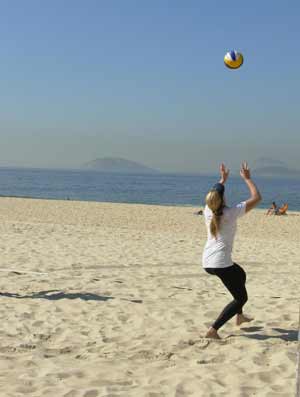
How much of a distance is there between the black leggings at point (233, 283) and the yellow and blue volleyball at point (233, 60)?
426 centimetres

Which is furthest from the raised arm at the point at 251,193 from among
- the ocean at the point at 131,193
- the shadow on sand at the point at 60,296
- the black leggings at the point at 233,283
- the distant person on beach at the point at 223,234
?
the ocean at the point at 131,193

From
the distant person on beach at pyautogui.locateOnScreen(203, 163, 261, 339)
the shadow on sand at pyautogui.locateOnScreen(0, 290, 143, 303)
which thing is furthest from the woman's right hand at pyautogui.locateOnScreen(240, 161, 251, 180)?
the shadow on sand at pyautogui.locateOnScreen(0, 290, 143, 303)

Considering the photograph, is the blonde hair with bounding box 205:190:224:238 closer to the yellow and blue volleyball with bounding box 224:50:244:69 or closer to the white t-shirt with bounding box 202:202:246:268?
the white t-shirt with bounding box 202:202:246:268

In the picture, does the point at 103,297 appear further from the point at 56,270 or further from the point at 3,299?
the point at 56,270

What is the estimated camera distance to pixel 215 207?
492 centimetres

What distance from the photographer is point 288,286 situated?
26.7ft

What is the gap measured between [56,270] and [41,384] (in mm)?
4862

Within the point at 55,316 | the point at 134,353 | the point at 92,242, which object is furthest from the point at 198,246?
the point at 134,353

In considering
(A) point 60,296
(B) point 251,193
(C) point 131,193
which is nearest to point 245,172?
(B) point 251,193

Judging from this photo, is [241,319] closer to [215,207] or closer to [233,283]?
[233,283]

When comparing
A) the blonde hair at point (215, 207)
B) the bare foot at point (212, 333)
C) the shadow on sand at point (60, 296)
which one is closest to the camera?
the blonde hair at point (215, 207)

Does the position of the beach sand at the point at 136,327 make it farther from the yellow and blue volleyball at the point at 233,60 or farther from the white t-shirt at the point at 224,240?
the yellow and blue volleyball at the point at 233,60

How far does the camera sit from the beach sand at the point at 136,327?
13.5 feet

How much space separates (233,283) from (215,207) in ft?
2.45
